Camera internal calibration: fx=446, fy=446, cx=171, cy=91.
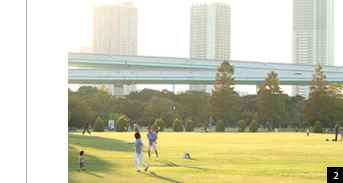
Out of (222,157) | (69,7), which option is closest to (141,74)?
(222,157)

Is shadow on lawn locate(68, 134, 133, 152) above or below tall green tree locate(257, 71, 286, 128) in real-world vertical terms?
below

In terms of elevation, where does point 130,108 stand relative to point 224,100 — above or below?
below

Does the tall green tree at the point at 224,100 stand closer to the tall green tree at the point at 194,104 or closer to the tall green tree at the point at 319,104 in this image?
the tall green tree at the point at 194,104

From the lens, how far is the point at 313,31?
570ft

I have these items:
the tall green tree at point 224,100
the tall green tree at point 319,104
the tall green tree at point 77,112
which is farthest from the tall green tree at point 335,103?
the tall green tree at point 77,112

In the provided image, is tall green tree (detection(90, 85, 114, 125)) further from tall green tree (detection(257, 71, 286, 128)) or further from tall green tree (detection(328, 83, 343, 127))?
tall green tree (detection(328, 83, 343, 127))

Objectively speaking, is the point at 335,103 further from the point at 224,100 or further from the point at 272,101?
the point at 224,100

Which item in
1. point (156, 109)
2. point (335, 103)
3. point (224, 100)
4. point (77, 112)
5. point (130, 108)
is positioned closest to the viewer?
point (77, 112)

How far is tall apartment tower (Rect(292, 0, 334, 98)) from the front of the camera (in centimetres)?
16750

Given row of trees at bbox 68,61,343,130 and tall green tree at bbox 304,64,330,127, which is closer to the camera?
tall green tree at bbox 304,64,330,127

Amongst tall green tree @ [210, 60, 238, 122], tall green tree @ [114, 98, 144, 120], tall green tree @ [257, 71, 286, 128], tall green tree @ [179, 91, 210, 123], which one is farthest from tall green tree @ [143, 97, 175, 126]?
tall green tree @ [257, 71, 286, 128]

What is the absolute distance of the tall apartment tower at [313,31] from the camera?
16750 cm

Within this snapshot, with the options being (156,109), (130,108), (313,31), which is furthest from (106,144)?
(313,31)

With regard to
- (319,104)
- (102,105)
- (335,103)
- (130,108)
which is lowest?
(130,108)
